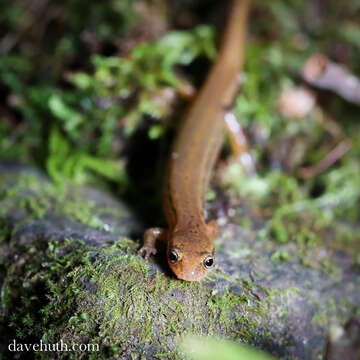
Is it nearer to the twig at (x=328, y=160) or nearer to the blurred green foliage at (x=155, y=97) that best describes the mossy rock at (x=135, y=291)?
the blurred green foliage at (x=155, y=97)

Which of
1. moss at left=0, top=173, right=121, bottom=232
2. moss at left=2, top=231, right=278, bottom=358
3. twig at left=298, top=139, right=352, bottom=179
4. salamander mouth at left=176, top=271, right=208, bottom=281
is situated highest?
twig at left=298, top=139, right=352, bottom=179

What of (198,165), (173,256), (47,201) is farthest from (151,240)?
(47,201)

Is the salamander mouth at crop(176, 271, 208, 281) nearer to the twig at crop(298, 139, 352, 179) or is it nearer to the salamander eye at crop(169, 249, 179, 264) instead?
the salamander eye at crop(169, 249, 179, 264)

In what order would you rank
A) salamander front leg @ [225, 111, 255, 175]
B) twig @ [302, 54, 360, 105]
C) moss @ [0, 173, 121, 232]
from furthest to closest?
twig @ [302, 54, 360, 105], salamander front leg @ [225, 111, 255, 175], moss @ [0, 173, 121, 232]

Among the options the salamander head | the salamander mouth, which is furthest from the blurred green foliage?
the salamander mouth

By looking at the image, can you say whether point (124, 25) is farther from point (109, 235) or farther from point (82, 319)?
point (82, 319)

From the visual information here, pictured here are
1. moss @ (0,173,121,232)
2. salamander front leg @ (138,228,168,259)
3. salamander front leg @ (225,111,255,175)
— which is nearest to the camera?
salamander front leg @ (138,228,168,259)

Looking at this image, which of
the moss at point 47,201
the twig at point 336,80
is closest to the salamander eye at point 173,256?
the moss at point 47,201

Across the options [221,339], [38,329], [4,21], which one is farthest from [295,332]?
[4,21]
